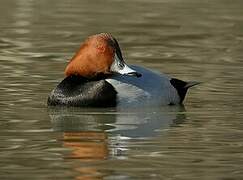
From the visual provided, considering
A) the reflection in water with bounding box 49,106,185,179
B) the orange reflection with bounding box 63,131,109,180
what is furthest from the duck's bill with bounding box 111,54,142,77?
the orange reflection with bounding box 63,131,109,180

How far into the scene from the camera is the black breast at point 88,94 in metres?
10.4

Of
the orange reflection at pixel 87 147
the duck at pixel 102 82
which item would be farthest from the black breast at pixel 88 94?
the orange reflection at pixel 87 147

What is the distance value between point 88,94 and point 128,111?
1.29 ft

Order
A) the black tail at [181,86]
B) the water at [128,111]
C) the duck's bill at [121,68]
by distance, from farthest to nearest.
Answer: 1. the black tail at [181,86]
2. the duck's bill at [121,68]
3. the water at [128,111]

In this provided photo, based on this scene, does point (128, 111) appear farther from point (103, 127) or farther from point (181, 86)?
point (181, 86)

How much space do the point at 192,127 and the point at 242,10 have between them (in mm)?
11271

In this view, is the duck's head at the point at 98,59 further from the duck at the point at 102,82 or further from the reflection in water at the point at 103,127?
the reflection in water at the point at 103,127

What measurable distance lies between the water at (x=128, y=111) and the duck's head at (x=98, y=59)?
36 cm

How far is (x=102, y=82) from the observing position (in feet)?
34.1

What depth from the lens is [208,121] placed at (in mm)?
9945

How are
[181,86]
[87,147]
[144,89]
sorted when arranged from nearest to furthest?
[87,147], [144,89], [181,86]

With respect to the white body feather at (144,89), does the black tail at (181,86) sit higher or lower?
lower

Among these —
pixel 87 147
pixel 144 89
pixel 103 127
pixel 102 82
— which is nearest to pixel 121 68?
pixel 102 82

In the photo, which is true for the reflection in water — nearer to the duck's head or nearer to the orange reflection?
the orange reflection
